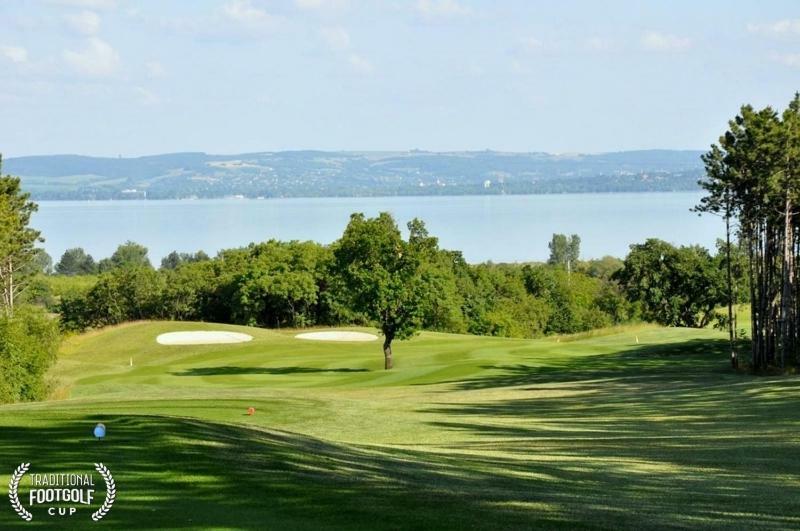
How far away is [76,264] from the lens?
183 metres

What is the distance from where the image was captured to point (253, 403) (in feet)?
88.8

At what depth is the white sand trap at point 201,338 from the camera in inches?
2335

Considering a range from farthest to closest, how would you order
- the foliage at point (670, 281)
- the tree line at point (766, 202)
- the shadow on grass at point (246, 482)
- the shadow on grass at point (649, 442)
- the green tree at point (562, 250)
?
the green tree at point (562, 250), the foliage at point (670, 281), the tree line at point (766, 202), the shadow on grass at point (649, 442), the shadow on grass at point (246, 482)

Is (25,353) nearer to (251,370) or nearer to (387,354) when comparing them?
(251,370)

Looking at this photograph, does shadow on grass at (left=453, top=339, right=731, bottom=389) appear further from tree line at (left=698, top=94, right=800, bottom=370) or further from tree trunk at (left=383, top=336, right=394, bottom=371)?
tree trunk at (left=383, top=336, right=394, bottom=371)

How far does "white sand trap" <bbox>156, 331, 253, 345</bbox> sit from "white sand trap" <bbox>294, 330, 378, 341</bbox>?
3699 millimetres

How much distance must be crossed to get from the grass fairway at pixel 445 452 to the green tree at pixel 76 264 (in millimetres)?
145319

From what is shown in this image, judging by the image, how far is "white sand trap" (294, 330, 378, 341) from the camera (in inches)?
2424

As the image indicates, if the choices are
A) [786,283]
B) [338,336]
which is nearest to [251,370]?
[338,336]

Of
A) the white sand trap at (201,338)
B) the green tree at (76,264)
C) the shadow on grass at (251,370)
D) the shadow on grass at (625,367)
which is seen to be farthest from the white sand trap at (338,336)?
the green tree at (76,264)

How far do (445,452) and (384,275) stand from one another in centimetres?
2658

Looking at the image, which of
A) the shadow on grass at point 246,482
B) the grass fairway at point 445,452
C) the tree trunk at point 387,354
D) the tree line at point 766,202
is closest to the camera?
the shadow on grass at point 246,482

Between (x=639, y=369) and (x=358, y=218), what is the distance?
44.9 ft

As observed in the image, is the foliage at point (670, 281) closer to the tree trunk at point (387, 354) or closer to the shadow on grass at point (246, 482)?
the tree trunk at point (387, 354)
